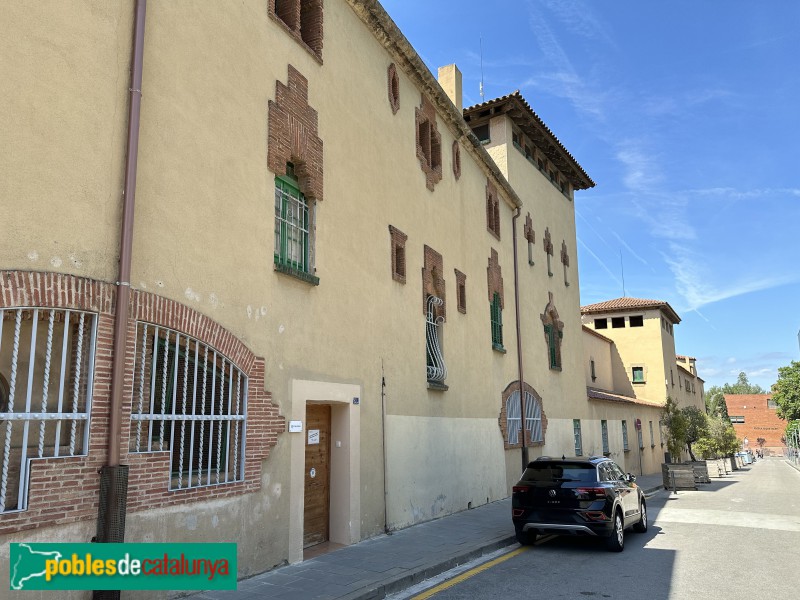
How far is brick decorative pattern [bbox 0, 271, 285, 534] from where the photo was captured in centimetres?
561

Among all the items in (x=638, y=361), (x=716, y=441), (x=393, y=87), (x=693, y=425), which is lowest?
(x=716, y=441)

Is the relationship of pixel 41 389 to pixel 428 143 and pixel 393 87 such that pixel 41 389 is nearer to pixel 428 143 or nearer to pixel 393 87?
pixel 393 87

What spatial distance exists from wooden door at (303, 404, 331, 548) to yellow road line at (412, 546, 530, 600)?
2490 millimetres

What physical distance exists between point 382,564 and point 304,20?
900 cm

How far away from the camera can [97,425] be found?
20.2 feet

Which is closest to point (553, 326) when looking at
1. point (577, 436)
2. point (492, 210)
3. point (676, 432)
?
point (577, 436)

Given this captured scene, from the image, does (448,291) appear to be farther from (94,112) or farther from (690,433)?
(690,433)

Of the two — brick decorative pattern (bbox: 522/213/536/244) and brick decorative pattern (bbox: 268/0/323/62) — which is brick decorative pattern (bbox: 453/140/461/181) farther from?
brick decorative pattern (bbox: 268/0/323/62)

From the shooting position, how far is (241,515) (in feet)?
26.0

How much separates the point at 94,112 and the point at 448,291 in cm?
1007

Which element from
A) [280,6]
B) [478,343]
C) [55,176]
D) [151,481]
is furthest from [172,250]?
[478,343]

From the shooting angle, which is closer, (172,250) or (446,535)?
(172,250)

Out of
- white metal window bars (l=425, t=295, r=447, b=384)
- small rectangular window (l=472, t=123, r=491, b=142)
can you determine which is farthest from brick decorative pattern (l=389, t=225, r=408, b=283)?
small rectangular window (l=472, t=123, r=491, b=142)

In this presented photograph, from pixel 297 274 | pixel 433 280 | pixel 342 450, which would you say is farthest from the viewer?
pixel 433 280
